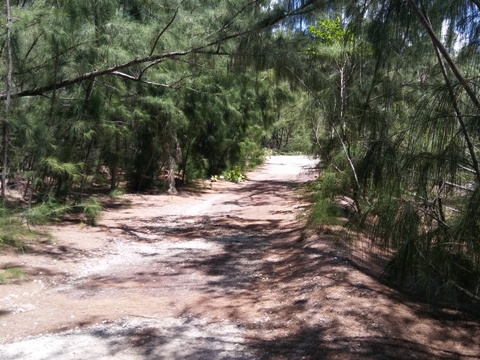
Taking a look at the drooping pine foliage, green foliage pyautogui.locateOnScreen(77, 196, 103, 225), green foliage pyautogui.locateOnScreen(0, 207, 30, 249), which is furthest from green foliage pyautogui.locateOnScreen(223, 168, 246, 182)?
the drooping pine foliage

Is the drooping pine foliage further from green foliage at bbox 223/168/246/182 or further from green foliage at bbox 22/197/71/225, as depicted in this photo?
green foliage at bbox 223/168/246/182

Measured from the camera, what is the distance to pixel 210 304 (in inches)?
253

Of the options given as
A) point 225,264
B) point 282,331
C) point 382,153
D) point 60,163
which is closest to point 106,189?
point 60,163

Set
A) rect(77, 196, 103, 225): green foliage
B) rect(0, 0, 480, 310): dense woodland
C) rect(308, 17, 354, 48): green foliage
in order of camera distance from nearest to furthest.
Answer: rect(0, 0, 480, 310): dense woodland < rect(308, 17, 354, 48): green foliage < rect(77, 196, 103, 225): green foliage

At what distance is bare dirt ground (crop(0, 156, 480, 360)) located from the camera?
4.84 meters

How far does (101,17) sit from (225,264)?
5.68 meters

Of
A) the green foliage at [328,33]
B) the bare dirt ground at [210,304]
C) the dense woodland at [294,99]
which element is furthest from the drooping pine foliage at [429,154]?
the green foliage at [328,33]

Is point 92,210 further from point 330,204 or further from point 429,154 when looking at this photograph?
point 429,154

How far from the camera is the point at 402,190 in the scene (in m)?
3.93

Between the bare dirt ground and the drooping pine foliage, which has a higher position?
the drooping pine foliage

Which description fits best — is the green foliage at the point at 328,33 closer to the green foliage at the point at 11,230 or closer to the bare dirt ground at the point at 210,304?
the bare dirt ground at the point at 210,304

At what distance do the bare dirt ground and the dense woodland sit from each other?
2.08ft

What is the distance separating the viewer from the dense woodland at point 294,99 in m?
3.68

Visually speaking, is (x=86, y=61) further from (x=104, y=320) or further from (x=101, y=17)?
(x=104, y=320)
